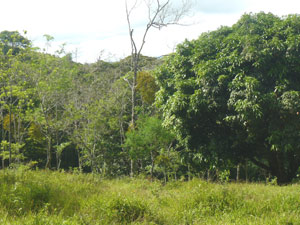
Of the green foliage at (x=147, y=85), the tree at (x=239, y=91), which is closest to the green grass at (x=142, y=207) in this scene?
the tree at (x=239, y=91)

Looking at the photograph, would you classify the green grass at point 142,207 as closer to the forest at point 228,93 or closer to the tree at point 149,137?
the forest at point 228,93

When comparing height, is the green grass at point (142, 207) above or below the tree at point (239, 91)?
below

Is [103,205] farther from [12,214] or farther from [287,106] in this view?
[287,106]

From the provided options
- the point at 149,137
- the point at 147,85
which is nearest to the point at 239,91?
the point at 149,137

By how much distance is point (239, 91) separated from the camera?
29.1 ft

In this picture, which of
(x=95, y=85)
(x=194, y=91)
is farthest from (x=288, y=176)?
(x=95, y=85)

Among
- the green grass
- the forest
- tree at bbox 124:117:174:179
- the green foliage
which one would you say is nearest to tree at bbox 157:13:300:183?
the forest

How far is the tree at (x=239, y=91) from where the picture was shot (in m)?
8.89

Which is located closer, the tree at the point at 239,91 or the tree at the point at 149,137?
the tree at the point at 239,91

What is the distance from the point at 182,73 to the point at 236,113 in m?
2.72

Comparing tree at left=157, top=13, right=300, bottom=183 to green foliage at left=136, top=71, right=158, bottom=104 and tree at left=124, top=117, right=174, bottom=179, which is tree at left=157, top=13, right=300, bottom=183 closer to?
tree at left=124, top=117, right=174, bottom=179

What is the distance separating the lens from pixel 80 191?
6.66 meters

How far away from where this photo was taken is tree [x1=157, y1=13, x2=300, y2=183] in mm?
8891

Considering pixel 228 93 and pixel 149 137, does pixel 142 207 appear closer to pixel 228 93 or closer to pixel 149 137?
pixel 228 93
